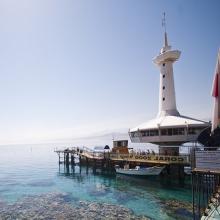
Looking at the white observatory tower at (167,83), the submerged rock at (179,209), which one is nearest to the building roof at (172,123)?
the white observatory tower at (167,83)

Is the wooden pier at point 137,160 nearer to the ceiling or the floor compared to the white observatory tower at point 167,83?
nearer to the floor

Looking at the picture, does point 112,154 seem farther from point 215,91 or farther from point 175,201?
point 215,91

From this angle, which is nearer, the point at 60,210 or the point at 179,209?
the point at 179,209

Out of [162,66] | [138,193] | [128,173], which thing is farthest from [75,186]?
[162,66]

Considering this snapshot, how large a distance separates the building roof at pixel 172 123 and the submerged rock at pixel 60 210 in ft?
55.4

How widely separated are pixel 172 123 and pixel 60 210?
69.8 feet

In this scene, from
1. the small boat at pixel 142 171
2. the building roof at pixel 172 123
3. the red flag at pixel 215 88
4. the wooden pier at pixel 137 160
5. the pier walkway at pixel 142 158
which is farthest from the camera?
the small boat at pixel 142 171

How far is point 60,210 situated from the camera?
995 inches

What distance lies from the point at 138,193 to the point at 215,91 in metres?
21.3

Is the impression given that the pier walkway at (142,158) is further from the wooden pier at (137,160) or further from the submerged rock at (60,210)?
the submerged rock at (60,210)

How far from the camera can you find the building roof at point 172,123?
37862mm

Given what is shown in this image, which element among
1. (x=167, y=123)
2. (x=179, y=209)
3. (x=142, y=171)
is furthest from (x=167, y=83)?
(x=179, y=209)

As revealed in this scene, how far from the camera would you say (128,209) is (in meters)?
25.1

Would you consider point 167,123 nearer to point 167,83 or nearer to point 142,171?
point 167,83
